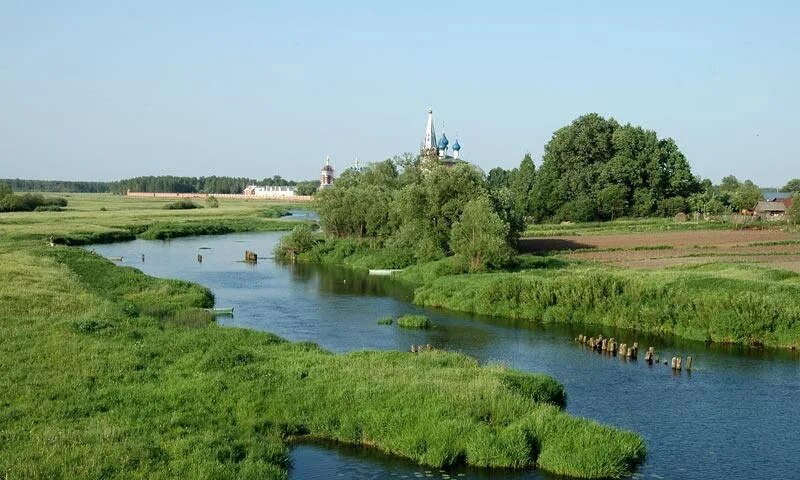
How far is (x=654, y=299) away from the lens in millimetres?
41000

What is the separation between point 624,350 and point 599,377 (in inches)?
164

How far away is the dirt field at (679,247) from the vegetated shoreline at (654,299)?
6088 millimetres

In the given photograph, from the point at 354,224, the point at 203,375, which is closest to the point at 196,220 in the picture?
the point at 354,224

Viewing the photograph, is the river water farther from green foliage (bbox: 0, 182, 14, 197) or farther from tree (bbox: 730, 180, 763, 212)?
green foliage (bbox: 0, 182, 14, 197)

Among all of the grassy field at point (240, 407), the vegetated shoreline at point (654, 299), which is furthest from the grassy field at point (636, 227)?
the grassy field at point (240, 407)

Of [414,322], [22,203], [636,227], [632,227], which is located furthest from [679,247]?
[22,203]

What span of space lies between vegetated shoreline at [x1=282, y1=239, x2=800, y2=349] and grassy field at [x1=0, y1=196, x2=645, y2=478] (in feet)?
47.6

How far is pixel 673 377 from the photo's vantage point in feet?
99.3

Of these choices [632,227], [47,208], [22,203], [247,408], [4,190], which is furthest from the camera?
[47,208]

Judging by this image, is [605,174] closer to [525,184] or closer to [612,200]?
[612,200]

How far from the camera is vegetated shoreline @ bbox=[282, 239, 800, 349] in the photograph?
36.6m

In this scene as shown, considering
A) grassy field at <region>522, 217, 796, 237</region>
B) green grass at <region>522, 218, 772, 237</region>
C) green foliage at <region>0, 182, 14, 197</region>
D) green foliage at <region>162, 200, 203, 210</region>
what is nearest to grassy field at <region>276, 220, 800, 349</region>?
grassy field at <region>522, 217, 796, 237</region>

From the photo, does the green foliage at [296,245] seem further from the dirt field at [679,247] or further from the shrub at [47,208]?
the shrub at [47,208]

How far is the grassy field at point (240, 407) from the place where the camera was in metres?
19.0
